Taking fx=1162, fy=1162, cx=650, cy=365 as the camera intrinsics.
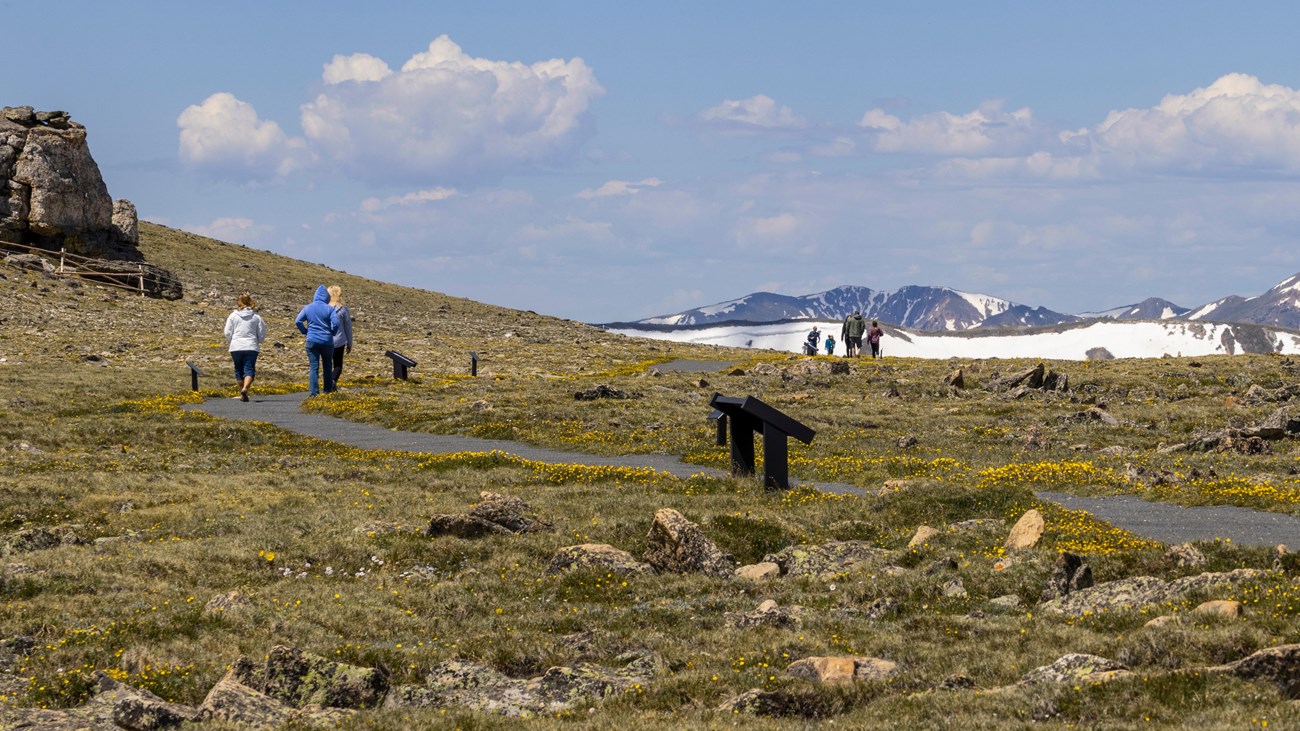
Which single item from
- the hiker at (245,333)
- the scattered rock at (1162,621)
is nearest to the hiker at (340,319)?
the hiker at (245,333)

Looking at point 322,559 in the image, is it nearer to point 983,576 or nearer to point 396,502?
point 396,502

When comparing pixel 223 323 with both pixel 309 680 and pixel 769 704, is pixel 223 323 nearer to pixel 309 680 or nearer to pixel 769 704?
pixel 309 680

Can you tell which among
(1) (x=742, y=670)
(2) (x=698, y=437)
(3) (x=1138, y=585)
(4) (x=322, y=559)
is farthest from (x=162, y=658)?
(2) (x=698, y=437)

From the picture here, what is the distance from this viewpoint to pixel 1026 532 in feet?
62.0

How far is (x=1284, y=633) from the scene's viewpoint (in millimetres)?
12695

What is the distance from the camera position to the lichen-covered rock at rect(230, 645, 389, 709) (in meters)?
12.7

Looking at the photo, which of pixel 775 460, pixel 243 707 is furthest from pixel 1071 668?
pixel 775 460

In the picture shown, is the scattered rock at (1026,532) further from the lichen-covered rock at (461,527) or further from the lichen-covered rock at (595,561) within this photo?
the lichen-covered rock at (461,527)

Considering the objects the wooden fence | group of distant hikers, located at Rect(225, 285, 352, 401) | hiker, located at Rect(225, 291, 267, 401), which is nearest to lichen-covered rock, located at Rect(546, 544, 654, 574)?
group of distant hikers, located at Rect(225, 285, 352, 401)

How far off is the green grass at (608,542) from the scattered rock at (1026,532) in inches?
15.4

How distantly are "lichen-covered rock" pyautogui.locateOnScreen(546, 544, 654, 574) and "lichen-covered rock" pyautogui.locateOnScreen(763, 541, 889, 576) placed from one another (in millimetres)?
2213

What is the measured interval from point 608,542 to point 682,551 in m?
1.86

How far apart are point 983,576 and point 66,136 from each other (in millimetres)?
91412

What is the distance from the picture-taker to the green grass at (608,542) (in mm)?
12508
